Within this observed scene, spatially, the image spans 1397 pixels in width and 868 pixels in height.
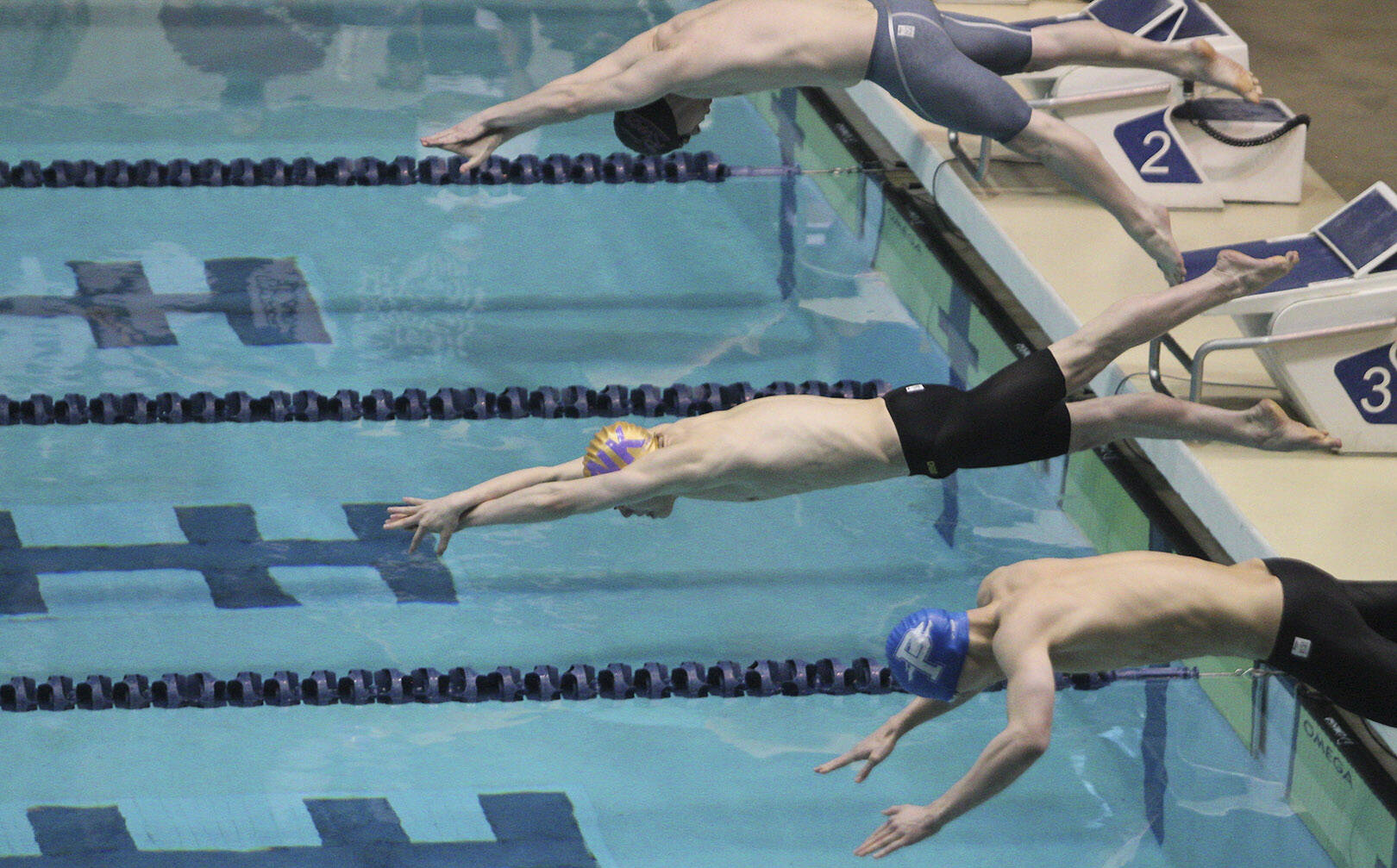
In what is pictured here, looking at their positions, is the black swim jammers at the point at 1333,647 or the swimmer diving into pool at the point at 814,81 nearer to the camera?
Result: the black swim jammers at the point at 1333,647

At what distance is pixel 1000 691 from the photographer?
4184mm

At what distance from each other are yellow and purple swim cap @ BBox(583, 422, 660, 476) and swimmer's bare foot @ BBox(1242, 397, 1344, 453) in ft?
4.23

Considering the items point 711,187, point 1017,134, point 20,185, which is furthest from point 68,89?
point 1017,134

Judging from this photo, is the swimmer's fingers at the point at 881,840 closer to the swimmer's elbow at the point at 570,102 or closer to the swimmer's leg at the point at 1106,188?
the swimmer's leg at the point at 1106,188

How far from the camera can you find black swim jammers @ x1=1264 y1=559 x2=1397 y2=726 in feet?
9.72

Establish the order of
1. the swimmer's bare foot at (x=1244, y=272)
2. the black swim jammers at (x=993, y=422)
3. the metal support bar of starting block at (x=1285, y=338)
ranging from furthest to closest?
the metal support bar of starting block at (x=1285, y=338)
the black swim jammers at (x=993, y=422)
the swimmer's bare foot at (x=1244, y=272)

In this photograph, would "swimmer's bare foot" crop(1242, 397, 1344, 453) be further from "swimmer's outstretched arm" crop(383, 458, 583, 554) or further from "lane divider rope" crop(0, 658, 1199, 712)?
"swimmer's outstretched arm" crop(383, 458, 583, 554)

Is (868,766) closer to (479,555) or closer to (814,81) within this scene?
(479,555)

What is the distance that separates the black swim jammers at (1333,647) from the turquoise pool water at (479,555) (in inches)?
30.8

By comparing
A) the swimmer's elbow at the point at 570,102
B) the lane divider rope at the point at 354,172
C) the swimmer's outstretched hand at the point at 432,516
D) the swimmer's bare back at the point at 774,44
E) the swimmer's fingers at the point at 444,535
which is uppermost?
the swimmer's bare back at the point at 774,44

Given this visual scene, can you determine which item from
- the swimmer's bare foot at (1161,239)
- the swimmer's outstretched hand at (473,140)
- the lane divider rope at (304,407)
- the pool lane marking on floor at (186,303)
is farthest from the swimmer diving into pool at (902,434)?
the pool lane marking on floor at (186,303)

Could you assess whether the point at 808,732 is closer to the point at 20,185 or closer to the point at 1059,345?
the point at 1059,345

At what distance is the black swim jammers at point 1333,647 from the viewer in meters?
2.96

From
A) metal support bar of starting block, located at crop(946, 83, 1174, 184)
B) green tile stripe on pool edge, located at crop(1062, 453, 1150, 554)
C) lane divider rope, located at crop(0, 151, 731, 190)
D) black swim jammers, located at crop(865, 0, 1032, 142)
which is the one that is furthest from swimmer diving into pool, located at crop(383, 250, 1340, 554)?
lane divider rope, located at crop(0, 151, 731, 190)
